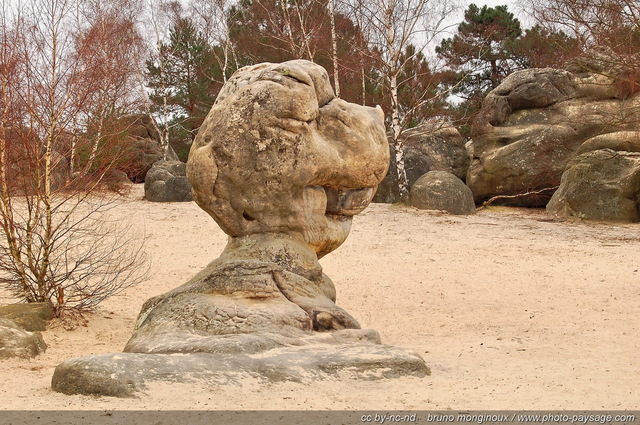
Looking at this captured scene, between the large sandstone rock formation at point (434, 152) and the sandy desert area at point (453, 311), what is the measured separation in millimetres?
2641

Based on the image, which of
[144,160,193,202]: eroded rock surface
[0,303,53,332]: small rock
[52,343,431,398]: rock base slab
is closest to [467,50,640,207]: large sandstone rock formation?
[144,160,193,202]: eroded rock surface

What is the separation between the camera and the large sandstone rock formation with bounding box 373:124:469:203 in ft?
65.9

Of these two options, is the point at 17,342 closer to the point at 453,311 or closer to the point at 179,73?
the point at 453,311

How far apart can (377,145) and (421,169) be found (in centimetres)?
1330

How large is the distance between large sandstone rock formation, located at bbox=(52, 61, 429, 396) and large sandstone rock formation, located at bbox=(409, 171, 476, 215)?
9.62 meters

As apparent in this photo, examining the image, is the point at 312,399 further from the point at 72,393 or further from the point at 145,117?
the point at 145,117

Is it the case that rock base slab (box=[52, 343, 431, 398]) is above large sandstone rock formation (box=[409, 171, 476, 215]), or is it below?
below

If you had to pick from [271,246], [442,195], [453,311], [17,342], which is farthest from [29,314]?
[442,195]

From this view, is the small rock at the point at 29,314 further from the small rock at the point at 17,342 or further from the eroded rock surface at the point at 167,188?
the eroded rock surface at the point at 167,188

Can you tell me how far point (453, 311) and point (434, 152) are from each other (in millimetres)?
12036

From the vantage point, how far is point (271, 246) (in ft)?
21.2

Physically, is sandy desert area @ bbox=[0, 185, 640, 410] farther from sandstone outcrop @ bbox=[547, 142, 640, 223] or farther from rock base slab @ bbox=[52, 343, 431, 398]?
sandstone outcrop @ bbox=[547, 142, 640, 223]

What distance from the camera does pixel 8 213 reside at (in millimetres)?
7250
